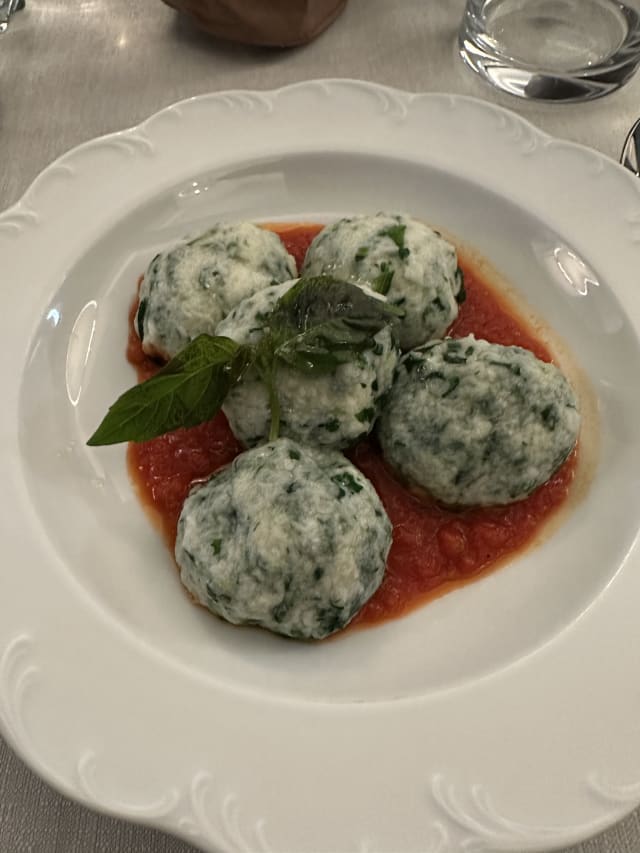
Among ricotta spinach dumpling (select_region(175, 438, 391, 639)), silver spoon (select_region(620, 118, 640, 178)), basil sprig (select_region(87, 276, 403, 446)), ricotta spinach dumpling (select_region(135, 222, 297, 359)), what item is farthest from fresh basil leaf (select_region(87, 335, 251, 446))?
silver spoon (select_region(620, 118, 640, 178))

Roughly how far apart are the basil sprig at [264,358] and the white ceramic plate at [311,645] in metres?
0.39

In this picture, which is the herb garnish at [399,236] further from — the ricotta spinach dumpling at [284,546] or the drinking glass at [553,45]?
the drinking glass at [553,45]

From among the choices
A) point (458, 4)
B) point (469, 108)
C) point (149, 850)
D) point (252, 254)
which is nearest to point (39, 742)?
point (149, 850)

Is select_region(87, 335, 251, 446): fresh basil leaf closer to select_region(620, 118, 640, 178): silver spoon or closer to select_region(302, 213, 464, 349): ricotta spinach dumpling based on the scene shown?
select_region(302, 213, 464, 349): ricotta spinach dumpling

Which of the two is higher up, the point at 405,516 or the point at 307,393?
the point at 307,393

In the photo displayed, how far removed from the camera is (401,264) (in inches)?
89.6

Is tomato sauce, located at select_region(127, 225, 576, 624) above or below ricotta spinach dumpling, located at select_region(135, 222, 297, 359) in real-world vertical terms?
below

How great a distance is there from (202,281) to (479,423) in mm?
933

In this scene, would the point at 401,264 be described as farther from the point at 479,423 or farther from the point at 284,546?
the point at 284,546

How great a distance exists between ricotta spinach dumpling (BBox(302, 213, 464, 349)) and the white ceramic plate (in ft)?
1.62

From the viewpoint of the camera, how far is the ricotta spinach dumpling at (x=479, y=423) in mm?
2070

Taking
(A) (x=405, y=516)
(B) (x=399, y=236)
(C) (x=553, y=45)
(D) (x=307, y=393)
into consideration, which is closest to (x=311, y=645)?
(A) (x=405, y=516)

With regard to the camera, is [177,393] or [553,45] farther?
[553,45]

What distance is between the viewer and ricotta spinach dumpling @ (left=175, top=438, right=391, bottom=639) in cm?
181
